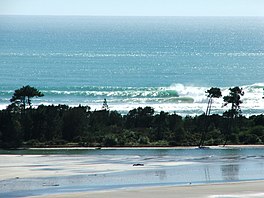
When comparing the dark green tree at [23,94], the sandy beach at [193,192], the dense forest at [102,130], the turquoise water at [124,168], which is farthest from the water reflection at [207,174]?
the dark green tree at [23,94]

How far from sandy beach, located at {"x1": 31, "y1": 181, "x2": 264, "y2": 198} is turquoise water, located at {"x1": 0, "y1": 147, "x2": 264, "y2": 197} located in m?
1.53

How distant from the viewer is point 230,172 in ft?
165

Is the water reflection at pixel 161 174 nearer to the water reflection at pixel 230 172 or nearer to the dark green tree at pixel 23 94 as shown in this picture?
the water reflection at pixel 230 172

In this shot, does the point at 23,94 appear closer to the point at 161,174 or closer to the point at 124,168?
the point at 124,168

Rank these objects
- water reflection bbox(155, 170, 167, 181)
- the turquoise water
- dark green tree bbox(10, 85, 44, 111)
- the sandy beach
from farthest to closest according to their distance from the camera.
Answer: dark green tree bbox(10, 85, 44, 111), water reflection bbox(155, 170, 167, 181), the turquoise water, the sandy beach

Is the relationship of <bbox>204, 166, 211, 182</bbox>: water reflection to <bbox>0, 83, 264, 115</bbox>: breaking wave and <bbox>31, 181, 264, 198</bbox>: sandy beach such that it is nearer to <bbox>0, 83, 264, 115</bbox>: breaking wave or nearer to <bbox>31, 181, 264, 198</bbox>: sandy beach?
<bbox>31, 181, 264, 198</bbox>: sandy beach

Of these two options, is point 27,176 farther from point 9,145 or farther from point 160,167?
point 9,145

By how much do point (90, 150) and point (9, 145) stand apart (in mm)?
5936

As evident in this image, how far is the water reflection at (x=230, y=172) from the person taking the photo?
48156mm

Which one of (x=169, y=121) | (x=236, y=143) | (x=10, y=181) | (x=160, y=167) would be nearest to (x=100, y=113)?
(x=169, y=121)

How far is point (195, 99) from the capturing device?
314 feet

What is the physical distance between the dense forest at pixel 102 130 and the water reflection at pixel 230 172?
11.1m

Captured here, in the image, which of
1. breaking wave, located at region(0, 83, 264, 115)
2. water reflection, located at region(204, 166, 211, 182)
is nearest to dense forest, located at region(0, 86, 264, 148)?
water reflection, located at region(204, 166, 211, 182)

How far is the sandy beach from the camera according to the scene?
41.4 metres
